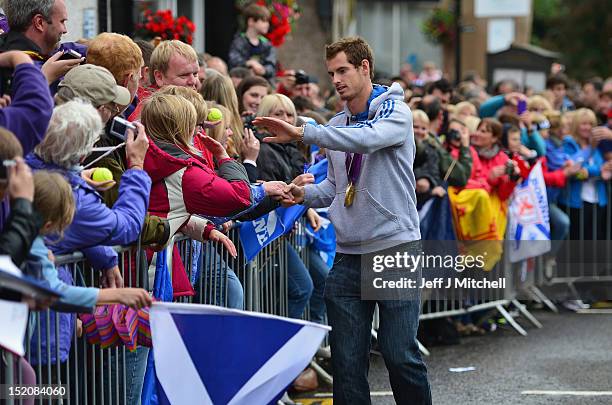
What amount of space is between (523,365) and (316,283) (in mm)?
1846

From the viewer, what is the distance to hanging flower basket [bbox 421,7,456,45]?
1465 inches

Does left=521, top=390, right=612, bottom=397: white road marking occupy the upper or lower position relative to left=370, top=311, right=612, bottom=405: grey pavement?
lower

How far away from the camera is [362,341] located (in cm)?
643

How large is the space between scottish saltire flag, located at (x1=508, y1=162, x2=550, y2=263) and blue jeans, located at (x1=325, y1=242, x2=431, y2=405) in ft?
18.2

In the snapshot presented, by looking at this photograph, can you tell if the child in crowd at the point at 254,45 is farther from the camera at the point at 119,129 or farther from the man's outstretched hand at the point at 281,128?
the camera at the point at 119,129

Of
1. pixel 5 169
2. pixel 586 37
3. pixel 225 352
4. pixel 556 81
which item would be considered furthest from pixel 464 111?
pixel 586 37

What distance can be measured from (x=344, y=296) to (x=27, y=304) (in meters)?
2.39

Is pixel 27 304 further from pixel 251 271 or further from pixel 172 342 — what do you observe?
pixel 251 271

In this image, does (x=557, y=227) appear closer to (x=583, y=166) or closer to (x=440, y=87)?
(x=583, y=166)

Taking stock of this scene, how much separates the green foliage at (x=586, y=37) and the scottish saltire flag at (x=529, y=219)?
43395 mm

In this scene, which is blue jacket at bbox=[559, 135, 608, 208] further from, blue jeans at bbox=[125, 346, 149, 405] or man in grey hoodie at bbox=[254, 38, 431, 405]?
blue jeans at bbox=[125, 346, 149, 405]

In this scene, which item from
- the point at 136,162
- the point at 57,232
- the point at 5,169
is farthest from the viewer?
the point at 136,162


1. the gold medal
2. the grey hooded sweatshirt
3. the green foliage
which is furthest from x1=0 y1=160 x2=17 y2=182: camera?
the green foliage

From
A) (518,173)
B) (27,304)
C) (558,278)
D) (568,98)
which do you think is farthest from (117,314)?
(568,98)
